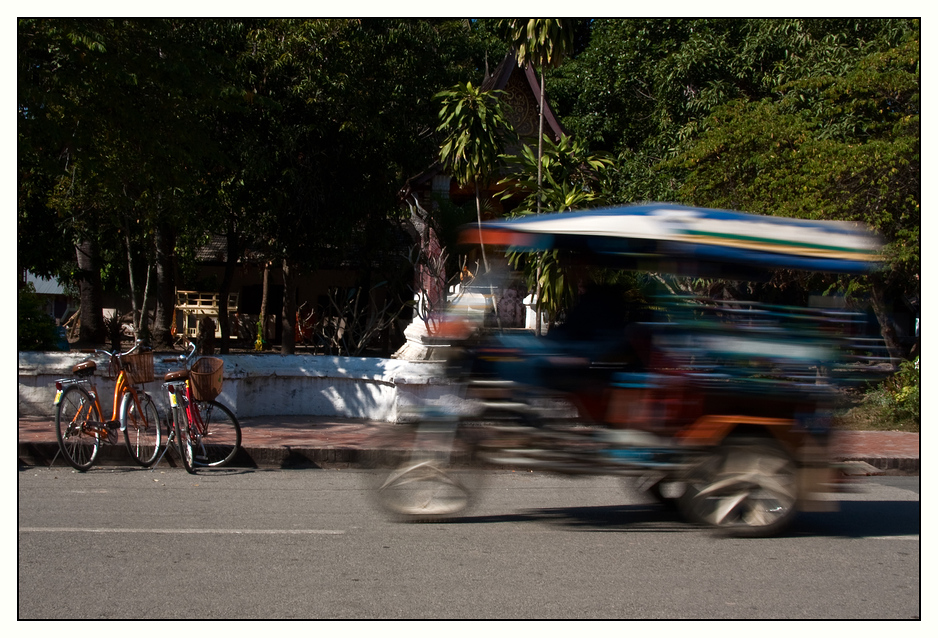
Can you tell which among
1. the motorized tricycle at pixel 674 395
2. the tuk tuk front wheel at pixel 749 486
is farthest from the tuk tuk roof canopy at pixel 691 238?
the tuk tuk front wheel at pixel 749 486

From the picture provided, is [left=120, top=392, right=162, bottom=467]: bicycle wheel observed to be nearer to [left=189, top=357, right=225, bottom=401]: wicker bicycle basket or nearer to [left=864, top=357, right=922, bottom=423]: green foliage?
[left=189, top=357, right=225, bottom=401]: wicker bicycle basket

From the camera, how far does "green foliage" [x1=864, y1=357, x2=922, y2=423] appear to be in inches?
456

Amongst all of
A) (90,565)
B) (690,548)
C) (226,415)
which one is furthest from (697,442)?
(226,415)

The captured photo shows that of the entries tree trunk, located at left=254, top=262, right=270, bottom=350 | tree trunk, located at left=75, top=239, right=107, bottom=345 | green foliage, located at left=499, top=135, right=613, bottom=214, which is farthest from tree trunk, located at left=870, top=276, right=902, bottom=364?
tree trunk, located at left=75, top=239, right=107, bottom=345

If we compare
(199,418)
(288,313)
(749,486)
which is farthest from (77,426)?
(288,313)

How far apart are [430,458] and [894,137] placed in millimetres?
10072

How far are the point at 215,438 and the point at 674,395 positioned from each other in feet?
16.2

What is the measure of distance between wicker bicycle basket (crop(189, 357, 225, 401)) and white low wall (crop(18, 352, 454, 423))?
1.36 metres

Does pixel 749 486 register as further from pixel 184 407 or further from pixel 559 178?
pixel 559 178

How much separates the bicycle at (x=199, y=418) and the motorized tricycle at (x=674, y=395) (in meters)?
2.79

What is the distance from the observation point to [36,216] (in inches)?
836

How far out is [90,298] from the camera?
21.2 metres

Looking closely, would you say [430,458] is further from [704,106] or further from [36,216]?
[36,216]

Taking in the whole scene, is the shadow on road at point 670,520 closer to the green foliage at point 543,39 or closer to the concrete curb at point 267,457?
the concrete curb at point 267,457
